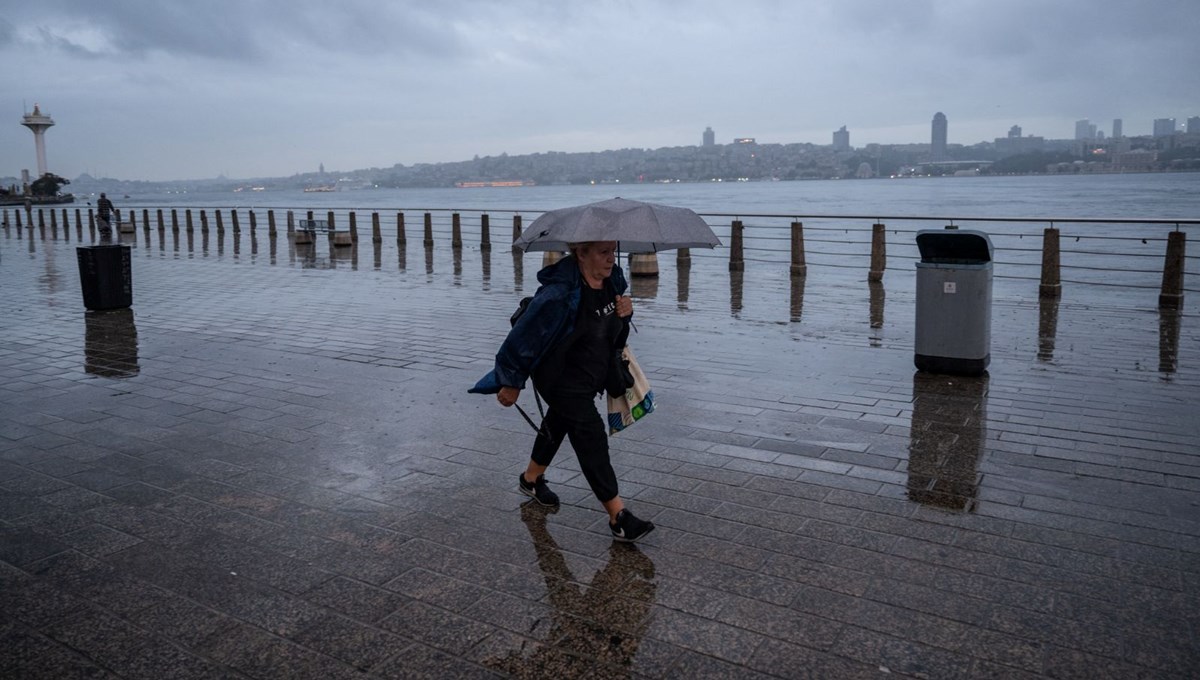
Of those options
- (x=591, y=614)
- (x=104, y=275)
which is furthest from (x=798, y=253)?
(x=591, y=614)

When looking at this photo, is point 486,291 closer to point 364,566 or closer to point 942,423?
point 942,423

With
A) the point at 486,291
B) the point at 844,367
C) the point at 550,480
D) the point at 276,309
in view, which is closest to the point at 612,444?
the point at 550,480

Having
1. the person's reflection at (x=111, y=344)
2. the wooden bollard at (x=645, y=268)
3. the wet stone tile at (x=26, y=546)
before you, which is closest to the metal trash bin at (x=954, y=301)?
the wet stone tile at (x=26, y=546)

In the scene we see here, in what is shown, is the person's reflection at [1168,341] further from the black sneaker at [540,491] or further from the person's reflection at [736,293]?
the black sneaker at [540,491]

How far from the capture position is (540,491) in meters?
5.15

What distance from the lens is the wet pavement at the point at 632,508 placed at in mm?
3557

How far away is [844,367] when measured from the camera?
866 centimetres

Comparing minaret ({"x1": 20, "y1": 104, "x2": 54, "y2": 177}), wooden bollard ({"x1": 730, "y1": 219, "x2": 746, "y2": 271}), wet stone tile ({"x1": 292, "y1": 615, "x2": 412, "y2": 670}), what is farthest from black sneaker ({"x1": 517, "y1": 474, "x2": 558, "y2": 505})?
minaret ({"x1": 20, "y1": 104, "x2": 54, "y2": 177})

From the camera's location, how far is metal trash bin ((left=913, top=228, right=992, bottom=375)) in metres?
7.91

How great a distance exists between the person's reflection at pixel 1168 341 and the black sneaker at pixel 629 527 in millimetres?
5582

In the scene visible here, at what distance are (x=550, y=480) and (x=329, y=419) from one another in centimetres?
214

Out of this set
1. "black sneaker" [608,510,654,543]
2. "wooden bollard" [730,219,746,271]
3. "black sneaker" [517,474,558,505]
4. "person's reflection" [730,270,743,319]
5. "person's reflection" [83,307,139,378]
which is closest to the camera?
"black sneaker" [608,510,654,543]

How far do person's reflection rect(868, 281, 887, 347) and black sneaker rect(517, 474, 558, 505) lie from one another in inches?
220

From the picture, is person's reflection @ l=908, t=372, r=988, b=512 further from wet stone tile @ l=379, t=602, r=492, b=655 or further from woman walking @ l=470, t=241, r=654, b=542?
wet stone tile @ l=379, t=602, r=492, b=655
